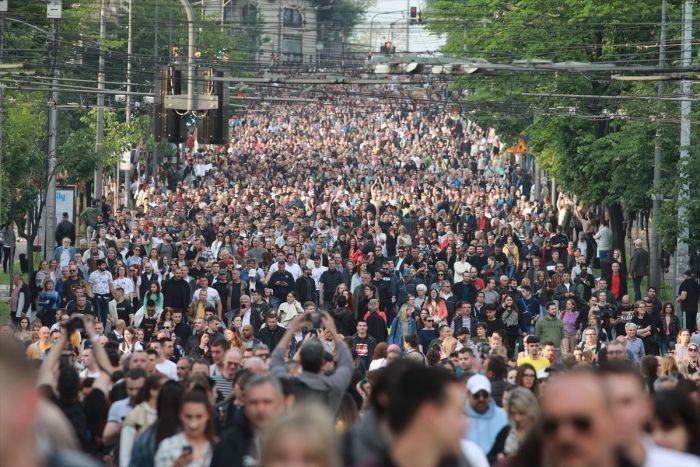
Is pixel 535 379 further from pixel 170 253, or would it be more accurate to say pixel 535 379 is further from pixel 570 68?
pixel 170 253

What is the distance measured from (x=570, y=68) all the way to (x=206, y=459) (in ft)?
43.0

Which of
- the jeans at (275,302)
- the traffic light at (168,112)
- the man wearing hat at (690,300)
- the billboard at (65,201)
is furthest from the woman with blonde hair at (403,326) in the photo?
the billboard at (65,201)

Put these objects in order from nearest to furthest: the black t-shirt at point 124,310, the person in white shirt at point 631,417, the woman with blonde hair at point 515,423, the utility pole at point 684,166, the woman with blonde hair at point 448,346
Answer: the person in white shirt at point 631,417 → the woman with blonde hair at point 515,423 → the woman with blonde hair at point 448,346 → the black t-shirt at point 124,310 → the utility pole at point 684,166

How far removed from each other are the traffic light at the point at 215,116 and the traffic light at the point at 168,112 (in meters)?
0.39

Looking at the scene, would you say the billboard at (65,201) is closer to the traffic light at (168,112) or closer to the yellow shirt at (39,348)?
the traffic light at (168,112)

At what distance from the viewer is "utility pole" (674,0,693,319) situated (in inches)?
1409

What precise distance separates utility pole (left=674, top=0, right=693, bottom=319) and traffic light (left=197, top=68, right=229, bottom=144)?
8.73 metres

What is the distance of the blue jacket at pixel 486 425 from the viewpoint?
36.6ft

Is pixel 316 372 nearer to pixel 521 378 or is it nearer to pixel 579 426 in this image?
pixel 521 378

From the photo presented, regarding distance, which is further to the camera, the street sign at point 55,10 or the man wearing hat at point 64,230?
the man wearing hat at point 64,230

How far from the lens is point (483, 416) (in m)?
11.4

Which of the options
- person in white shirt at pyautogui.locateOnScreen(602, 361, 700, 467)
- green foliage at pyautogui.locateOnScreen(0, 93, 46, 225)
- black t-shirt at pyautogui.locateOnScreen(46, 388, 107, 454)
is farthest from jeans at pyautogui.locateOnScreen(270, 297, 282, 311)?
person in white shirt at pyautogui.locateOnScreen(602, 361, 700, 467)

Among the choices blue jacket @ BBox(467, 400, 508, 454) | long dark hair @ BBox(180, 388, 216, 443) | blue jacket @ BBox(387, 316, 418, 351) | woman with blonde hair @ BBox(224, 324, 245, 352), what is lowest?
blue jacket @ BBox(387, 316, 418, 351)

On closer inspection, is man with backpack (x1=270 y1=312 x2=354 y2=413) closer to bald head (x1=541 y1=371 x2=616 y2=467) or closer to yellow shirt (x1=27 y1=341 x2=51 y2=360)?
bald head (x1=541 y1=371 x2=616 y2=467)
